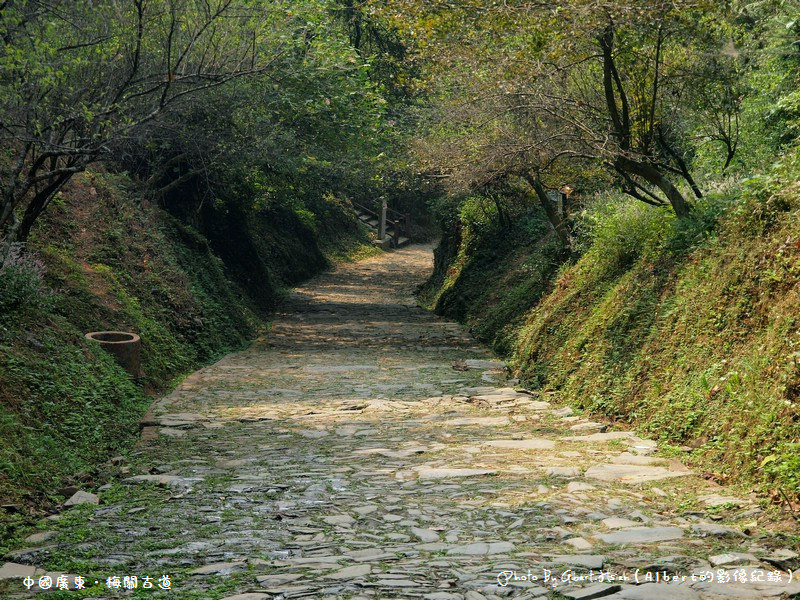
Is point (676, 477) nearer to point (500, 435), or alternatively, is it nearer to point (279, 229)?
point (500, 435)

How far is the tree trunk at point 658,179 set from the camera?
10359 millimetres

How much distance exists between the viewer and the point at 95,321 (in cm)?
1161

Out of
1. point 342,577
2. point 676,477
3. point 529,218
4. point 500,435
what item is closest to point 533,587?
point 342,577

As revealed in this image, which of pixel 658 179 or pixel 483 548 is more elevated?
pixel 658 179

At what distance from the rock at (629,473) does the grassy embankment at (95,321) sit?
163 inches

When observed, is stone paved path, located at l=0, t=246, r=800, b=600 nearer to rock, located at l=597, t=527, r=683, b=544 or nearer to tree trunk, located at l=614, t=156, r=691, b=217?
rock, located at l=597, t=527, r=683, b=544

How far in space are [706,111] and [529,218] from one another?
26.6ft

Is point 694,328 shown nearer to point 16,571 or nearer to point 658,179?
point 658,179

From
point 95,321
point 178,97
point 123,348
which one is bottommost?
point 123,348

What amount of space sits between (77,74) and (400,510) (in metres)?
6.81

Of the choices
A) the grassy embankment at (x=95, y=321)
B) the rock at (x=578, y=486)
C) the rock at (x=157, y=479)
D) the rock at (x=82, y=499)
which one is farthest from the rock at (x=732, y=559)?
the grassy embankment at (x=95, y=321)

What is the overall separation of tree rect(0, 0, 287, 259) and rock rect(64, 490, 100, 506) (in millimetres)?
3402

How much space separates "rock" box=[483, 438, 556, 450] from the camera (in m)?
8.27

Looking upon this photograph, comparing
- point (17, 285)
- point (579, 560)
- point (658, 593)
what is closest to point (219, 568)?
point (579, 560)
